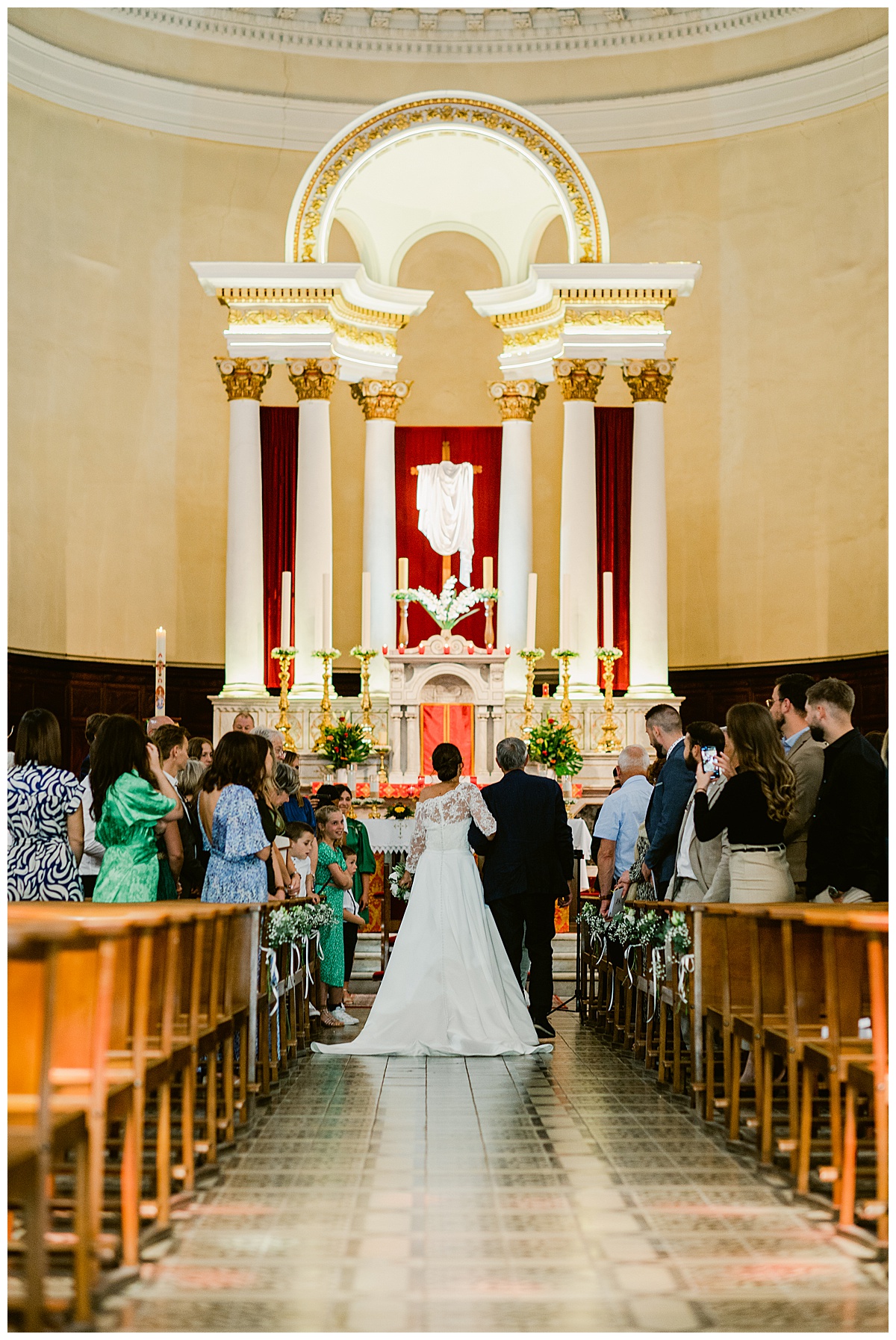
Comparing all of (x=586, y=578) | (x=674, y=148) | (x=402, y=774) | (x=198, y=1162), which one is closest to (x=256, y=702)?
(x=402, y=774)

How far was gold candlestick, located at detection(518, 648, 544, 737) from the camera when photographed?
14289 mm

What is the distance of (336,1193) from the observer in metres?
4.81

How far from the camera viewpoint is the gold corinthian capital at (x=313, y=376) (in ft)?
49.5

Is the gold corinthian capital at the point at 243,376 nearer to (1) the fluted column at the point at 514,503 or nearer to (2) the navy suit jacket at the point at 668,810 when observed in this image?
(1) the fluted column at the point at 514,503

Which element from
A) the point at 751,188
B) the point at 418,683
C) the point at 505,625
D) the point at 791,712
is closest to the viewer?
the point at 791,712

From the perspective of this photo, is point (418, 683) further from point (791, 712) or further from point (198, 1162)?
point (198, 1162)

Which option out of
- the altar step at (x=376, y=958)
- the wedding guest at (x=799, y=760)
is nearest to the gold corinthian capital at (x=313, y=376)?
the altar step at (x=376, y=958)

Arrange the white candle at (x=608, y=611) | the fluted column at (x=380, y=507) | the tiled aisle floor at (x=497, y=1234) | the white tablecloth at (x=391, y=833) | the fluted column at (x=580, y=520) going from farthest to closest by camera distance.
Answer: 1. the fluted column at (x=380, y=507)
2. the fluted column at (x=580, y=520)
3. the white candle at (x=608, y=611)
4. the white tablecloth at (x=391, y=833)
5. the tiled aisle floor at (x=497, y=1234)

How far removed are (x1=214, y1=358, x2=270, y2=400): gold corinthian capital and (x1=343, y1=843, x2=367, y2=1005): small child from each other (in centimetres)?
624

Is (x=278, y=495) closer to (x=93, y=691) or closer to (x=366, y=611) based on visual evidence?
(x=366, y=611)

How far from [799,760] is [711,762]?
1.28 feet

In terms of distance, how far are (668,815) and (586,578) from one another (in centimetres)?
753

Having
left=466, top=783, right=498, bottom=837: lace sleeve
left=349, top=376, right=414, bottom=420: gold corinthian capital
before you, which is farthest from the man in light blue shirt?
left=349, top=376, right=414, bottom=420: gold corinthian capital

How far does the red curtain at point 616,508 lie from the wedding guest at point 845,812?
8755mm
